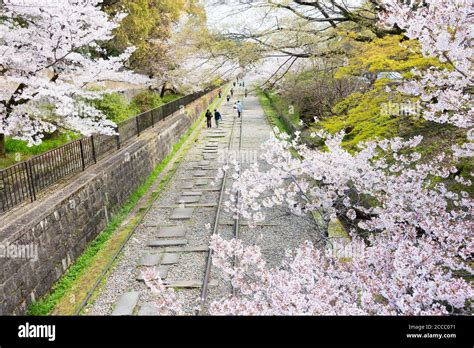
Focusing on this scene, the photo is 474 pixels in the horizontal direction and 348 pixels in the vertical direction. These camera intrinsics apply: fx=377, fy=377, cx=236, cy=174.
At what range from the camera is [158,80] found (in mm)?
29438

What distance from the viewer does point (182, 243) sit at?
9.16 m

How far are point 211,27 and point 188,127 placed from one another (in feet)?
59.4

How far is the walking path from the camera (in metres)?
6.96

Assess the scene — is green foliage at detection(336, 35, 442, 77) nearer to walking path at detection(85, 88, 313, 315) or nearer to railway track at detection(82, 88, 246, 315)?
walking path at detection(85, 88, 313, 315)

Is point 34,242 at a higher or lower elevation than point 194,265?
higher

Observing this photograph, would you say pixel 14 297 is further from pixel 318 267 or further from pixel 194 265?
pixel 318 267

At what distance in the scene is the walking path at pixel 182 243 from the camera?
6.96 m

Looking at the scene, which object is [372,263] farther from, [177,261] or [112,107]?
[112,107]

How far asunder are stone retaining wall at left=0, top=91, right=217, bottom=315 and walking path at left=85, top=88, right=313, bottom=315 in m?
1.08

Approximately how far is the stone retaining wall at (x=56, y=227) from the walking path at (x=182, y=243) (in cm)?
108

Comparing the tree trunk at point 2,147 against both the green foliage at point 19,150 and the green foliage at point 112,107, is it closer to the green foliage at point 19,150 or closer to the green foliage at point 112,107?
the green foliage at point 19,150

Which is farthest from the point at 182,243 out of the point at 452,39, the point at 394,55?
the point at 452,39

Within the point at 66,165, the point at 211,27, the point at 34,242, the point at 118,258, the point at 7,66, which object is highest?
the point at 211,27

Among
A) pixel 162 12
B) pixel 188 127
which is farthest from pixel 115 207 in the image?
pixel 162 12
